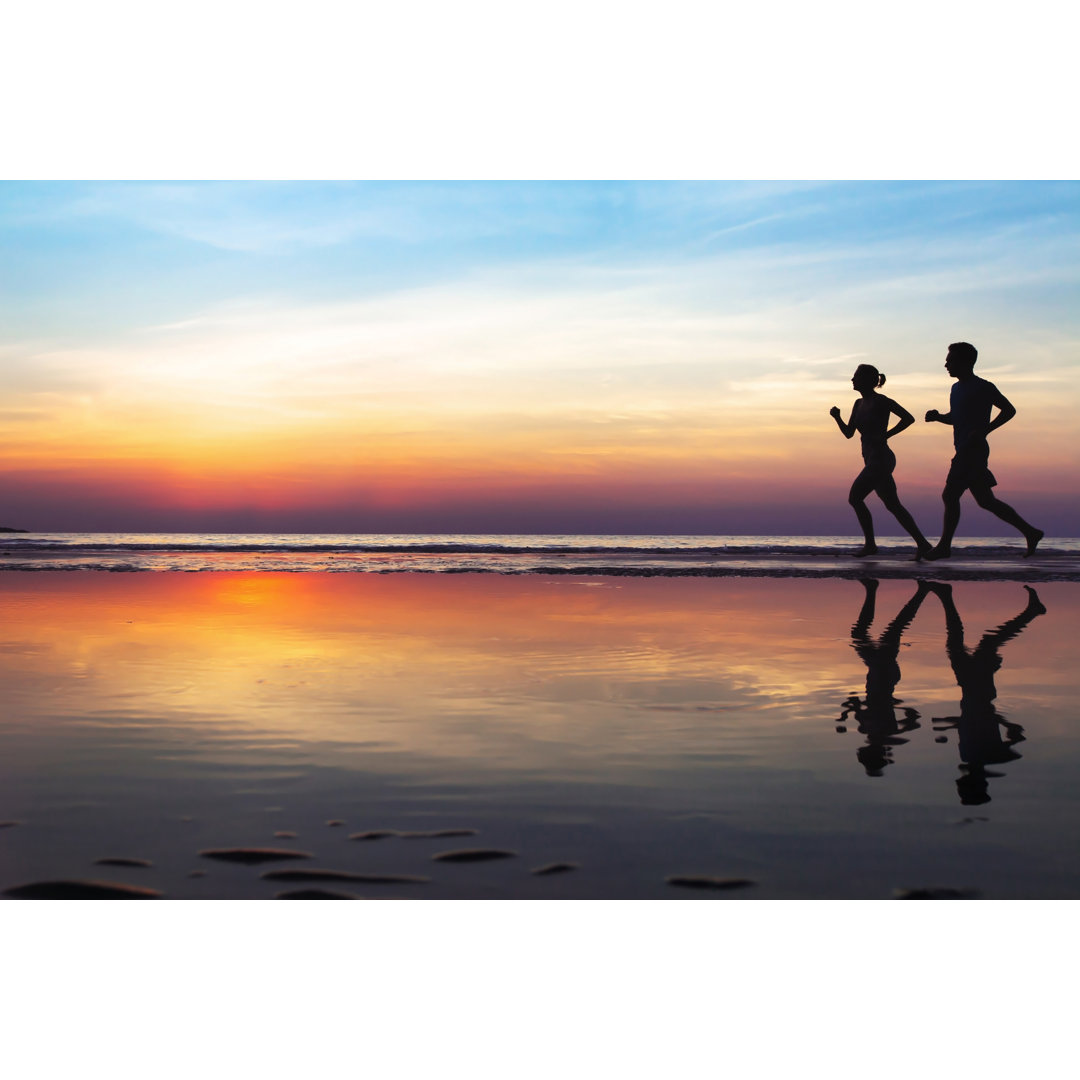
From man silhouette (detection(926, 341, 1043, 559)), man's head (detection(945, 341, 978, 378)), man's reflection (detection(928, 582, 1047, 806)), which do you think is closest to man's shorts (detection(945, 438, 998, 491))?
man silhouette (detection(926, 341, 1043, 559))

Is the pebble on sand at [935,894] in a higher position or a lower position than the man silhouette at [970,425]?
lower

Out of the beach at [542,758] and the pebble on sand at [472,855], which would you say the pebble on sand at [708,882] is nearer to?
the beach at [542,758]

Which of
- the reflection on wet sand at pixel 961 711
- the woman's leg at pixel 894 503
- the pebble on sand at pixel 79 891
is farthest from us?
the woman's leg at pixel 894 503

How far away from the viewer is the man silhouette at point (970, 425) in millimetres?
11820

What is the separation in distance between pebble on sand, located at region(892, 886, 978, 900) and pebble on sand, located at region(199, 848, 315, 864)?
1.36 meters

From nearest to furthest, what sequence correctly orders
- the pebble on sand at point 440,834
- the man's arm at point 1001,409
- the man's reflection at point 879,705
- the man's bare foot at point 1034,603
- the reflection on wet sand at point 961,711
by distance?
the pebble on sand at point 440,834, the reflection on wet sand at point 961,711, the man's reflection at point 879,705, the man's bare foot at point 1034,603, the man's arm at point 1001,409

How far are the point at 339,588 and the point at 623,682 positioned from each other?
20.2 feet

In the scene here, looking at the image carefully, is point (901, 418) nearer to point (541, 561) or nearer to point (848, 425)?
point (848, 425)

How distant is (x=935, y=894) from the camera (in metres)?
2.04

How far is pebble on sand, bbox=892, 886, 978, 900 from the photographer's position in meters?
2.04

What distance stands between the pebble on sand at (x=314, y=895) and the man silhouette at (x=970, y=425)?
37.5ft

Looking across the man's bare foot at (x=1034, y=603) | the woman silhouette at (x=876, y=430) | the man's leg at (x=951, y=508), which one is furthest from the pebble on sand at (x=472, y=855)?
the woman silhouette at (x=876, y=430)

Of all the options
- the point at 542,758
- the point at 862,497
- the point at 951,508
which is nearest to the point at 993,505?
the point at 951,508

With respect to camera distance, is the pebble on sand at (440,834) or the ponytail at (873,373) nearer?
the pebble on sand at (440,834)
